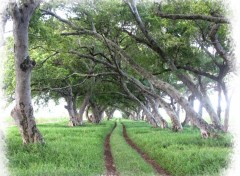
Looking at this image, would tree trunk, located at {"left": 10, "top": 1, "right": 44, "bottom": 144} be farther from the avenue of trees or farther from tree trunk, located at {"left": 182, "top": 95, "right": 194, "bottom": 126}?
tree trunk, located at {"left": 182, "top": 95, "right": 194, "bottom": 126}

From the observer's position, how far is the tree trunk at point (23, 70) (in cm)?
1160

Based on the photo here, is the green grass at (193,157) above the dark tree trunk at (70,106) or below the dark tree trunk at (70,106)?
below

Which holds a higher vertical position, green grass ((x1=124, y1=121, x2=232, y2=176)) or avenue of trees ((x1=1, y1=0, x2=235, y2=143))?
avenue of trees ((x1=1, y1=0, x2=235, y2=143))

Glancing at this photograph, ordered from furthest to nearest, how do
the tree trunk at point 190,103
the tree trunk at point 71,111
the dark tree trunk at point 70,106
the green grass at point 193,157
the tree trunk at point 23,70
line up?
the tree trunk at point 71,111 < the dark tree trunk at point 70,106 < the tree trunk at point 190,103 < the tree trunk at point 23,70 < the green grass at point 193,157

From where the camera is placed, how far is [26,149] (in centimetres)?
1144

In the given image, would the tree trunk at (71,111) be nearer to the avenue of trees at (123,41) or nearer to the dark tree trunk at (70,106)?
the dark tree trunk at (70,106)

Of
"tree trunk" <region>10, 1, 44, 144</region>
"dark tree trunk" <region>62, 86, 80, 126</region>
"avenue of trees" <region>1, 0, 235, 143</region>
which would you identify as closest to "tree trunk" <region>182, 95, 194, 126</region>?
"avenue of trees" <region>1, 0, 235, 143</region>

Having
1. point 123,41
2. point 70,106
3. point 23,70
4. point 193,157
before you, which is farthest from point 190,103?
point 23,70

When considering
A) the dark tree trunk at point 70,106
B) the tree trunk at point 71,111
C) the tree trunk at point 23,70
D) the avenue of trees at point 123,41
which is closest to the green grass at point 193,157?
the avenue of trees at point 123,41

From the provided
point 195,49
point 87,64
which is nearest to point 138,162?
point 195,49

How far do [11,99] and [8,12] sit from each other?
72.5ft

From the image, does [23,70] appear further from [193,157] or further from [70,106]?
[70,106]

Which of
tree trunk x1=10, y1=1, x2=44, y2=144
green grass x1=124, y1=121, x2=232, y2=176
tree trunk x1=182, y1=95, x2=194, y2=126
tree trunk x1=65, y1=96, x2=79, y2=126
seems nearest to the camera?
green grass x1=124, y1=121, x2=232, y2=176

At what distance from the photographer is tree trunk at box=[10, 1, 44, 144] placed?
11.6 m
